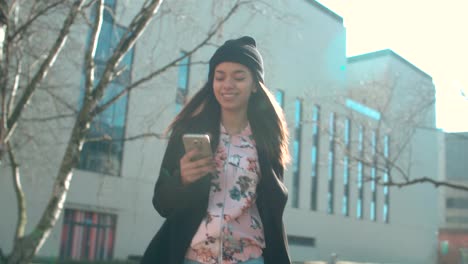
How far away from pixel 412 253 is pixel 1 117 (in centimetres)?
4999

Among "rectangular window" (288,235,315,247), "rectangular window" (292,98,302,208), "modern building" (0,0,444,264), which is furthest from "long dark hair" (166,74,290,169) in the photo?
"rectangular window" (292,98,302,208)

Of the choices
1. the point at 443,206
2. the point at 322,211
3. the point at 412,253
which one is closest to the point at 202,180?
the point at 322,211

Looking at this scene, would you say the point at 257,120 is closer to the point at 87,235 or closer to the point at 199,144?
the point at 199,144

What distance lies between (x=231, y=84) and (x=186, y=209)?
0.58m

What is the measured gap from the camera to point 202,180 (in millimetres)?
2166

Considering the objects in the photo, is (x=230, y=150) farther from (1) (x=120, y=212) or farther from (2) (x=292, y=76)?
(2) (x=292, y=76)

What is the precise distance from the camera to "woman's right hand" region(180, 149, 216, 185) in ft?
6.95

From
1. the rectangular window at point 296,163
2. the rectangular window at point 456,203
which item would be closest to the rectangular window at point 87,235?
the rectangular window at point 296,163

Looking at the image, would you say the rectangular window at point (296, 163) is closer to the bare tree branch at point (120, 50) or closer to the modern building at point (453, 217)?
the modern building at point (453, 217)

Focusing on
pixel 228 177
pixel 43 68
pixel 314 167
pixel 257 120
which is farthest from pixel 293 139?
pixel 228 177

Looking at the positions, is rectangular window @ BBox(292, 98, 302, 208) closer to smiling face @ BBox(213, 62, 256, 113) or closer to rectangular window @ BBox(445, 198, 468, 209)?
rectangular window @ BBox(445, 198, 468, 209)

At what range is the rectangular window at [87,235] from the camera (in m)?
24.5

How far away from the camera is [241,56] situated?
8.00ft

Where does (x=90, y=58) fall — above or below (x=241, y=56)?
above
